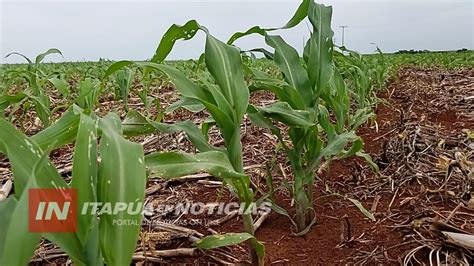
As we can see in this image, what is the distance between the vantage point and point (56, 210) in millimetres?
711

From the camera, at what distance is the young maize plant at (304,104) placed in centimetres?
146

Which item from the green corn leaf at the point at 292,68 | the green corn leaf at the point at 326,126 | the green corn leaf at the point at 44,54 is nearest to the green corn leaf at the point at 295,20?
the green corn leaf at the point at 292,68

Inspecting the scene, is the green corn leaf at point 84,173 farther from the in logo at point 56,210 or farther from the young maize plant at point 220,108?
the young maize plant at point 220,108

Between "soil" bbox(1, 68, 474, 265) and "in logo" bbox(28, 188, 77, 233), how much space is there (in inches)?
24.7

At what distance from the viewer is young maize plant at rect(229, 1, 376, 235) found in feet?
4.81

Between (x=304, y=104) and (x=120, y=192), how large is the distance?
1.00 metres

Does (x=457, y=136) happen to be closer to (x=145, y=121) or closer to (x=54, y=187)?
(x=145, y=121)

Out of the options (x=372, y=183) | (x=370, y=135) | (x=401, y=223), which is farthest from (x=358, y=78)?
(x=401, y=223)

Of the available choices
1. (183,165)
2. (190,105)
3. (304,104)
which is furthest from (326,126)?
(183,165)

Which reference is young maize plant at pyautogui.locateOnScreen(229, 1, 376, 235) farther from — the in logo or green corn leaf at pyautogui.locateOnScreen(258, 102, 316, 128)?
the in logo

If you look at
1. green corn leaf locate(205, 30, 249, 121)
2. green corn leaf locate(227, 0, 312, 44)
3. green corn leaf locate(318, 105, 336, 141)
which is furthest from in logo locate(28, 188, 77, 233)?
green corn leaf locate(318, 105, 336, 141)

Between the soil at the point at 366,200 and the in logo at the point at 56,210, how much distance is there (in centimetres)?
63

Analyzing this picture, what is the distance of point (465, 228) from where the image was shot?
140 cm

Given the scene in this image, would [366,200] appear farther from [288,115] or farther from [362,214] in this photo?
[288,115]
